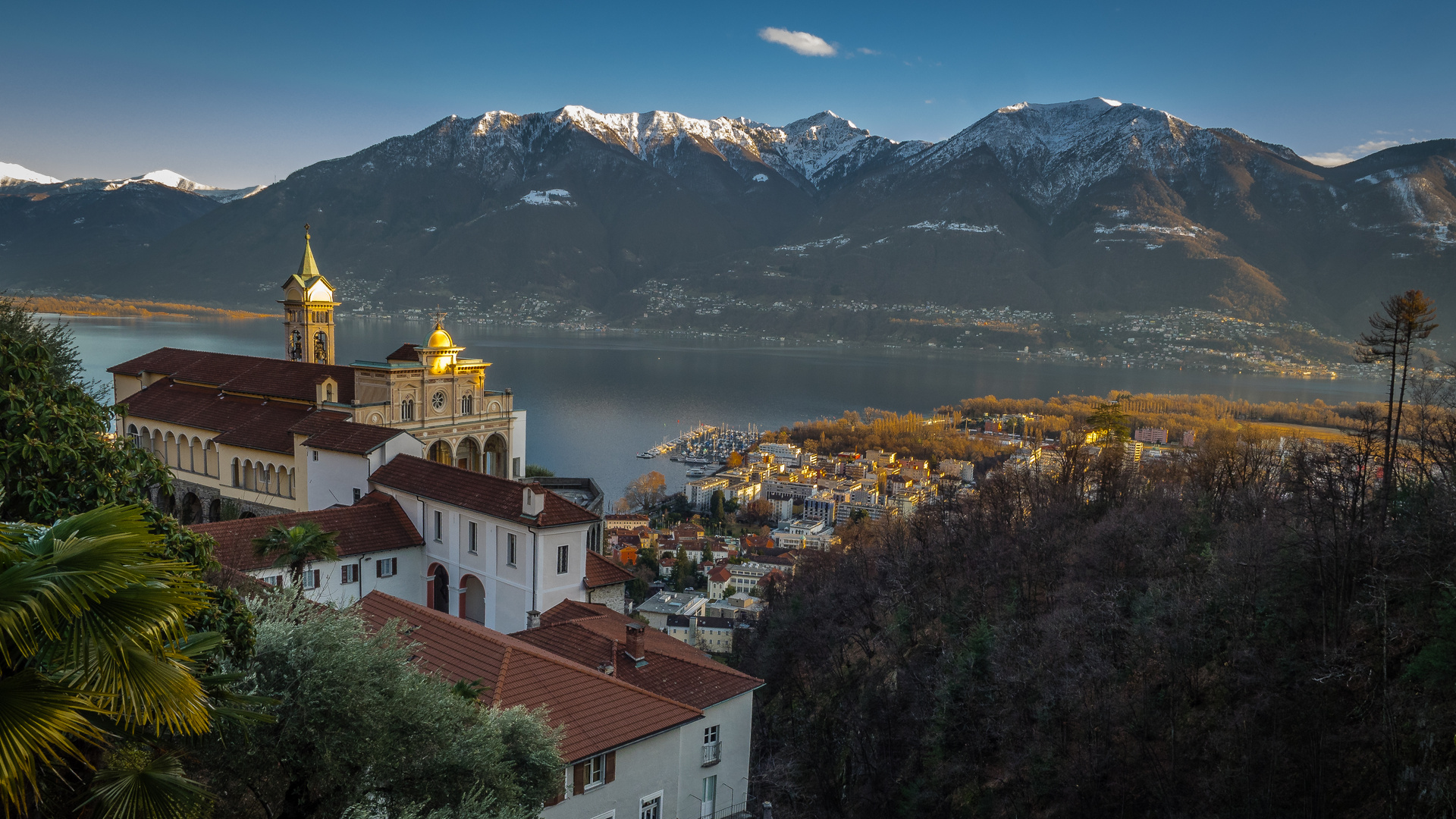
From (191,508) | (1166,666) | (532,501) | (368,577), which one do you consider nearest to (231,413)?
(191,508)

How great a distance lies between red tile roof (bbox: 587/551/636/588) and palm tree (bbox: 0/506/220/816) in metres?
16.3

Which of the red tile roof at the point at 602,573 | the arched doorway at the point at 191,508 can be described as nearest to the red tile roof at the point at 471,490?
the red tile roof at the point at 602,573

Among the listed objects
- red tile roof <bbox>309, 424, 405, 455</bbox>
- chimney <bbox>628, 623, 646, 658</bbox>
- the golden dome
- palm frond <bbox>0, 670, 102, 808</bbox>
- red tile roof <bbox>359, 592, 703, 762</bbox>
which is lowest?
chimney <bbox>628, 623, 646, 658</bbox>

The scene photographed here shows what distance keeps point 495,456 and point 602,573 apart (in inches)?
624

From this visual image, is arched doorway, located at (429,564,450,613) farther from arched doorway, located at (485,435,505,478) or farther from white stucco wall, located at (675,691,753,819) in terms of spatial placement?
arched doorway, located at (485,435,505,478)

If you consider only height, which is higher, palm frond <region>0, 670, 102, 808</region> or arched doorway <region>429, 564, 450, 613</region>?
palm frond <region>0, 670, 102, 808</region>

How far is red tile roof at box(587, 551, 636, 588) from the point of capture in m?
20.4

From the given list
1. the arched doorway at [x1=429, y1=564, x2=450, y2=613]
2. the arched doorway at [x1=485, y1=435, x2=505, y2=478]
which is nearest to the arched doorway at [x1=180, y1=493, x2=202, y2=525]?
the arched doorway at [x1=485, y1=435, x2=505, y2=478]

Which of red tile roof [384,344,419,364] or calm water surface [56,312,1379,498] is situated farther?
calm water surface [56,312,1379,498]

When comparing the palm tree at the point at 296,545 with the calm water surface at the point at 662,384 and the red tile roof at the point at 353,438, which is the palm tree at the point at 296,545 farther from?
the calm water surface at the point at 662,384

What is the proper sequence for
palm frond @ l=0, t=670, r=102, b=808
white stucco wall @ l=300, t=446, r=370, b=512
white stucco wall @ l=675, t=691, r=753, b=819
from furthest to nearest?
white stucco wall @ l=300, t=446, r=370, b=512 < white stucco wall @ l=675, t=691, r=753, b=819 < palm frond @ l=0, t=670, r=102, b=808

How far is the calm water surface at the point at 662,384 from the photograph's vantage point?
9519 centimetres

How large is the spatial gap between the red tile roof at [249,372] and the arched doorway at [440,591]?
1232 cm

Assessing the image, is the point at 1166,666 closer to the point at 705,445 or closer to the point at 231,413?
the point at 231,413
